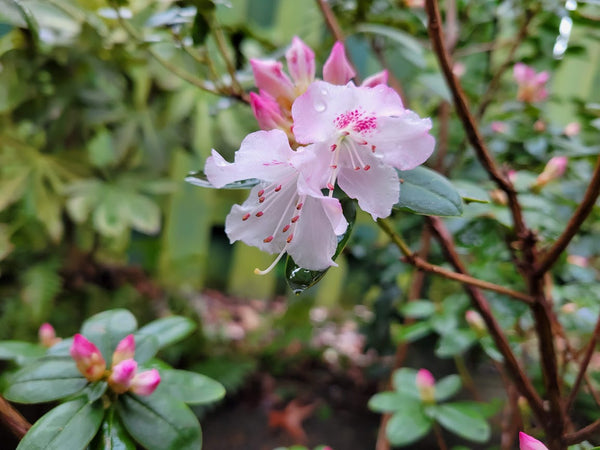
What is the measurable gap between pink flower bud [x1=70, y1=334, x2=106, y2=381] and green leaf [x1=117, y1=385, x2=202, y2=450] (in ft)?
0.13

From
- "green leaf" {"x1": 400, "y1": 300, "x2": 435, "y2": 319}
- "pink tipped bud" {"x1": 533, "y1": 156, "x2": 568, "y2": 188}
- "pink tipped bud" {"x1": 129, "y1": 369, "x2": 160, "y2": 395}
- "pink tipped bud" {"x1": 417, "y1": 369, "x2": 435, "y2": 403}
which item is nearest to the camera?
"pink tipped bud" {"x1": 129, "y1": 369, "x2": 160, "y2": 395}

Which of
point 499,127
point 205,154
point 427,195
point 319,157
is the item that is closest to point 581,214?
point 427,195

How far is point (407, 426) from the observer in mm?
823

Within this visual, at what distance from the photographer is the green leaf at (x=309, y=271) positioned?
0.40 m

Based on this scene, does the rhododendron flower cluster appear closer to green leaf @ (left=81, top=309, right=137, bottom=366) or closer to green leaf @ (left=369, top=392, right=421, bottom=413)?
green leaf @ (left=81, top=309, right=137, bottom=366)

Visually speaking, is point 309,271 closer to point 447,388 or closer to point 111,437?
point 111,437

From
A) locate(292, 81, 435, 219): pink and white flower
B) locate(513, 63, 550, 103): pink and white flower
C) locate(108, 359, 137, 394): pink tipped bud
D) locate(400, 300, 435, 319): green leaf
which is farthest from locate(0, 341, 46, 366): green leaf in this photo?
locate(513, 63, 550, 103): pink and white flower

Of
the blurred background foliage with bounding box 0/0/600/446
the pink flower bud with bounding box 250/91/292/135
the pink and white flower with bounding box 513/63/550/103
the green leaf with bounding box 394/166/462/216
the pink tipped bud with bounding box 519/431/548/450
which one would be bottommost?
the blurred background foliage with bounding box 0/0/600/446

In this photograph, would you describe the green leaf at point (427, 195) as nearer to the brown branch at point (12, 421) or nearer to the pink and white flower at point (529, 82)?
the brown branch at point (12, 421)

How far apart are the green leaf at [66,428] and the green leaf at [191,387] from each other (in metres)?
0.08

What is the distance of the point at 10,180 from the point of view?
1.43 metres

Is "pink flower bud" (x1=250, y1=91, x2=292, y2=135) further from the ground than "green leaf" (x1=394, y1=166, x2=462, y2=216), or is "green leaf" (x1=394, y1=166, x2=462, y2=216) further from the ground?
"pink flower bud" (x1=250, y1=91, x2=292, y2=135)

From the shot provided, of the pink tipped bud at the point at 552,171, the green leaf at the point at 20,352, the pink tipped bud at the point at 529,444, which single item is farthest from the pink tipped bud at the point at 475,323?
the green leaf at the point at 20,352

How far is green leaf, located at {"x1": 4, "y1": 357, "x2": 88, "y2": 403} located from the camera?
0.49 m
